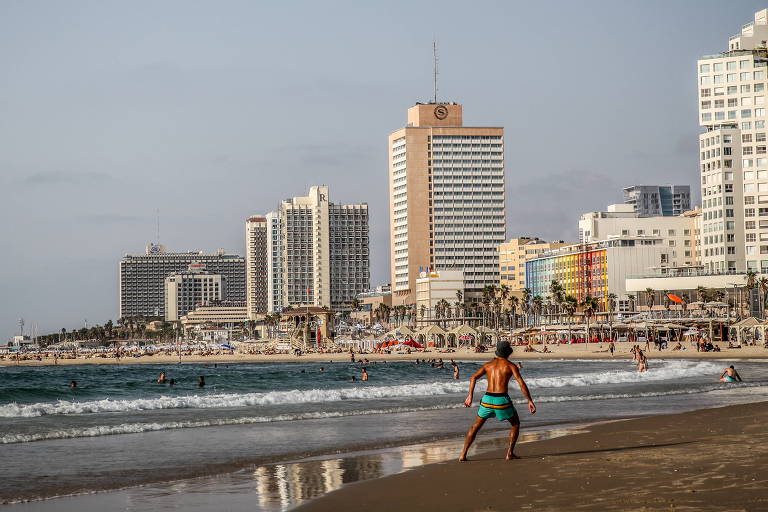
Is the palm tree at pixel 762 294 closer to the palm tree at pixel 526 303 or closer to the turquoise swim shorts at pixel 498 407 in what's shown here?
the palm tree at pixel 526 303

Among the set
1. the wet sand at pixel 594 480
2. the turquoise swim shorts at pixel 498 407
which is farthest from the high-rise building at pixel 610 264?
the turquoise swim shorts at pixel 498 407

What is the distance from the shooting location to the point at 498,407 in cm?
1559

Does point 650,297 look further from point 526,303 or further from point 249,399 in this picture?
point 249,399

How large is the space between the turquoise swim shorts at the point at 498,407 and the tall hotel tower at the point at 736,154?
13532 centimetres

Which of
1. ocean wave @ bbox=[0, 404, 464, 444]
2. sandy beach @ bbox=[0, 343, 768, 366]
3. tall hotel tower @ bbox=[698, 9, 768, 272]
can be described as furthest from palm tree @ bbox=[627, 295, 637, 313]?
ocean wave @ bbox=[0, 404, 464, 444]

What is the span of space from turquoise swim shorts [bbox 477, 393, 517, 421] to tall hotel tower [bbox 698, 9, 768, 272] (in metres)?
135

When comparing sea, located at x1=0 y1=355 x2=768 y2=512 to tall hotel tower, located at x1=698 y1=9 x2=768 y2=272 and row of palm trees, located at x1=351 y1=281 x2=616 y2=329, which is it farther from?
row of palm trees, located at x1=351 y1=281 x2=616 y2=329

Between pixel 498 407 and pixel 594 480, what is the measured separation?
2.04 m

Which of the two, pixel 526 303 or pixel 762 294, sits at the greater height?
pixel 526 303

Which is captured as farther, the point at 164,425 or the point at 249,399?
the point at 249,399

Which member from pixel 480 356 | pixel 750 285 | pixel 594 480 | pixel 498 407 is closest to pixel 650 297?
pixel 750 285

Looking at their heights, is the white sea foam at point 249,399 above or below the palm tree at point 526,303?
below

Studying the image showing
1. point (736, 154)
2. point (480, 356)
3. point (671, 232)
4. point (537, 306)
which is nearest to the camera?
point (480, 356)

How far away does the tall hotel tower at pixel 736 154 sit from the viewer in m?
142
